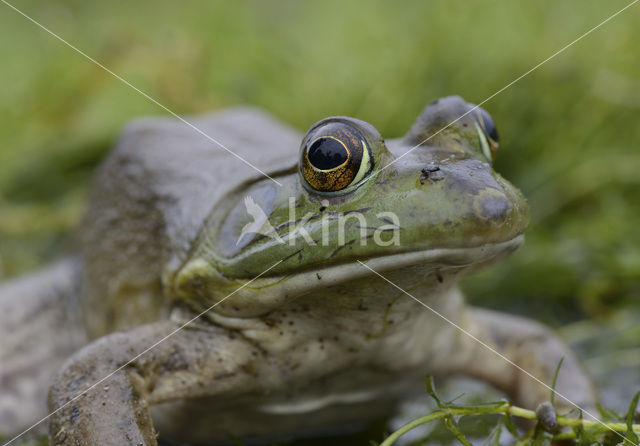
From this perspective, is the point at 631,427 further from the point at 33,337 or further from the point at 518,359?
the point at 33,337

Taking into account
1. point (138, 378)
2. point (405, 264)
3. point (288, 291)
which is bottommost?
point (138, 378)

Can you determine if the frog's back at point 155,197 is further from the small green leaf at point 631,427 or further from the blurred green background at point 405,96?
the blurred green background at point 405,96

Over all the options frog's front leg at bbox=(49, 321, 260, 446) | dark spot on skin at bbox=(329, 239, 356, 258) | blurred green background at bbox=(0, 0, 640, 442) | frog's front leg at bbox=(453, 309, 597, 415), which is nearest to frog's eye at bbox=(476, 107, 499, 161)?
dark spot on skin at bbox=(329, 239, 356, 258)

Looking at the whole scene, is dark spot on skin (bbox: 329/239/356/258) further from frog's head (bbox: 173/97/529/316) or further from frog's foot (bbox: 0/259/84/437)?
frog's foot (bbox: 0/259/84/437)

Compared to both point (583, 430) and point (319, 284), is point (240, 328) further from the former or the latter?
point (583, 430)

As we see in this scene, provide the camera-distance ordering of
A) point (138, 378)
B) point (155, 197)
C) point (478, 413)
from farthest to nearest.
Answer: point (155, 197)
point (138, 378)
point (478, 413)

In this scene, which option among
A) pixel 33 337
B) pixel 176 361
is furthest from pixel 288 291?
pixel 33 337

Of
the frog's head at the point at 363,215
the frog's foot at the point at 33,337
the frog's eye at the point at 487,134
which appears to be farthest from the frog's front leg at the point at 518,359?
the frog's foot at the point at 33,337

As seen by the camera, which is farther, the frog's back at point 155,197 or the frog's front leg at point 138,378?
the frog's back at point 155,197
